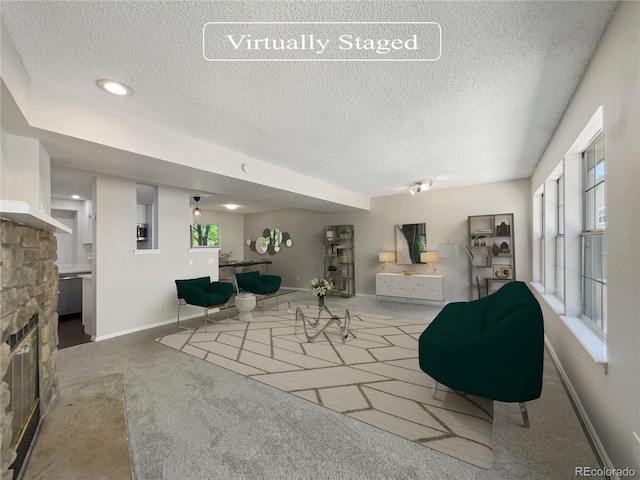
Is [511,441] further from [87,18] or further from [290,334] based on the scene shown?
[87,18]

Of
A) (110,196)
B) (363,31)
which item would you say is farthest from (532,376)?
(110,196)

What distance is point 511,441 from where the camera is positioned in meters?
1.80

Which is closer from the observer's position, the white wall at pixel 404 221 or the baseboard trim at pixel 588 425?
the baseboard trim at pixel 588 425

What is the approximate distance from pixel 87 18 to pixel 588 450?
3.73m

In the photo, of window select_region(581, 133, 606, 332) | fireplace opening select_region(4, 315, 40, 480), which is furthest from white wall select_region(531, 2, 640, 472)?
fireplace opening select_region(4, 315, 40, 480)

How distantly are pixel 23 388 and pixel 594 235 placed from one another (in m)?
4.26

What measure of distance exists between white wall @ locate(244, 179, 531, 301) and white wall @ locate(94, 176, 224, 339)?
373cm

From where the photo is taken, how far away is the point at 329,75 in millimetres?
1925

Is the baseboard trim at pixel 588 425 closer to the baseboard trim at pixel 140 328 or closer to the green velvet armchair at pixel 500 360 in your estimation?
the green velvet armchair at pixel 500 360

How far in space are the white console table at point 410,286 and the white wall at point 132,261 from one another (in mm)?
3980

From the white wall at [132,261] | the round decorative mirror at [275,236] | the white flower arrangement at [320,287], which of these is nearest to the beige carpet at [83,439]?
the white wall at [132,261]

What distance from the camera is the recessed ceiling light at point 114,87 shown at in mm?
1974

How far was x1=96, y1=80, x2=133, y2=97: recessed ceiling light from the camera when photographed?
6.48ft

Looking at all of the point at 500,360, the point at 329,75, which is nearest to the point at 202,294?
the point at 329,75
